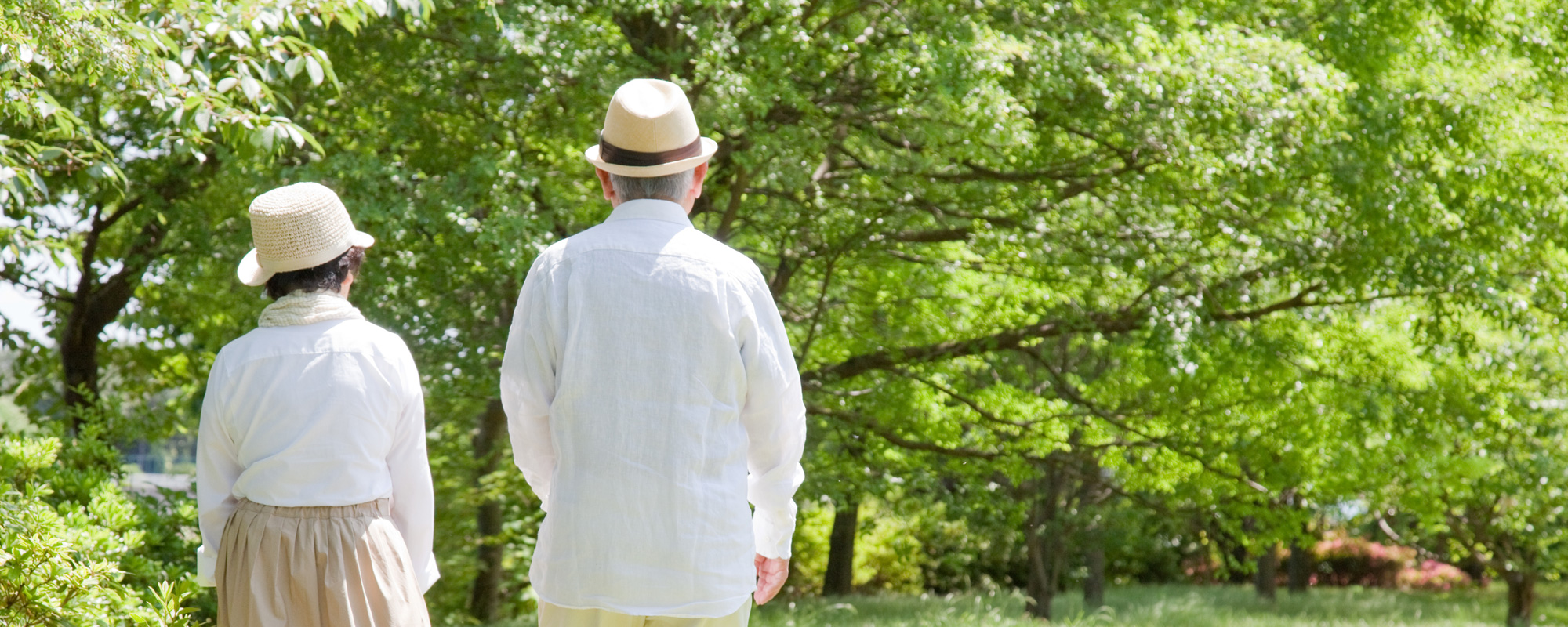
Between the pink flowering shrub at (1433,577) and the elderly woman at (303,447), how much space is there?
73.7ft

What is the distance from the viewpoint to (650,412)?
2.11 metres

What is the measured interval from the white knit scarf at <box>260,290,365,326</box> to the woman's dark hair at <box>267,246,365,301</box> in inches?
0.6

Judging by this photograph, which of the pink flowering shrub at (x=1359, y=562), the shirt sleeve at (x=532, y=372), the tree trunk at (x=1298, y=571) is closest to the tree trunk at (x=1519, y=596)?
the tree trunk at (x=1298, y=571)

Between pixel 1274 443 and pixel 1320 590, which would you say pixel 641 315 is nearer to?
pixel 1274 443

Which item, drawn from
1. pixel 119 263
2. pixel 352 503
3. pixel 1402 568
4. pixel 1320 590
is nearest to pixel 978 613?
pixel 119 263

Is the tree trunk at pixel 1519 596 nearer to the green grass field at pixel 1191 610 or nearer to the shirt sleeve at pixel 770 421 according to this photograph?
the green grass field at pixel 1191 610

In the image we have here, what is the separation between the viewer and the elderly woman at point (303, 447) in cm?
245

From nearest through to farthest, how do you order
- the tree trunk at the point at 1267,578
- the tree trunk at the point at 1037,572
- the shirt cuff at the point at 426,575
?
the shirt cuff at the point at 426,575, the tree trunk at the point at 1037,572, the tree trunk at the point at 1267,578

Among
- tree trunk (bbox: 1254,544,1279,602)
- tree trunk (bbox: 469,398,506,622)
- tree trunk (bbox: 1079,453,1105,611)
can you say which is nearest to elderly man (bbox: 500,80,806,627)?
tree trunk (bbox: 469,398,506,622)

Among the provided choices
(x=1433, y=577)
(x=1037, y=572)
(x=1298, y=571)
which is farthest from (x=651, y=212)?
(x=1433, y=577)

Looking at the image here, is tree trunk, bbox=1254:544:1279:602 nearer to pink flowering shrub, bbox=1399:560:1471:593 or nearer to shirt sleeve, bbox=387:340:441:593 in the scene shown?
pink flowering shrub, bbox=1399:560:1471:593

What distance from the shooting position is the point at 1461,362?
883cm

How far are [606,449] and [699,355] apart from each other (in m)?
0.23

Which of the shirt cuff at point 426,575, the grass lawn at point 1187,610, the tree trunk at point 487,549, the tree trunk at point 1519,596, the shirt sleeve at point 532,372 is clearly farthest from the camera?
the tree trunk at point 1519,596
